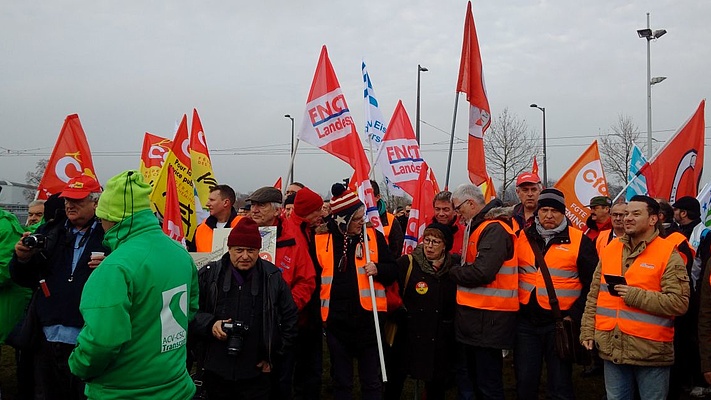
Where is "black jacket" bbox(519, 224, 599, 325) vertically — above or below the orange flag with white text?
below

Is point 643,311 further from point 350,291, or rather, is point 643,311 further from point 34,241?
point 34,241

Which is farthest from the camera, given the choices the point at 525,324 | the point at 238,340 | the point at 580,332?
the point at 525,324

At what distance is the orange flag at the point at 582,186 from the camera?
826cm

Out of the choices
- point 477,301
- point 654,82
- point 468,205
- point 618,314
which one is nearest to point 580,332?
point 618,314

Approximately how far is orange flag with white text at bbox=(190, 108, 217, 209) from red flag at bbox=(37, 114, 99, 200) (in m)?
1.37

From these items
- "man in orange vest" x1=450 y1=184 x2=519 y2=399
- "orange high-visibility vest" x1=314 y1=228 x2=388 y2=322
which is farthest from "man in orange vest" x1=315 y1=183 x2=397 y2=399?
"man in orange vest" x1=450 y1=184 x2=519 y2=399

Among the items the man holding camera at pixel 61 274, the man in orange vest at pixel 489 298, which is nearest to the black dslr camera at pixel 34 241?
the man holding camera at pixel 61 274

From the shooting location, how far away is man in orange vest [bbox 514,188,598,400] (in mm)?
4625

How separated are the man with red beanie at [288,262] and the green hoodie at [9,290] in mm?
1860

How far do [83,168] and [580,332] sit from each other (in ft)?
18.4

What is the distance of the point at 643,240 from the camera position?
4152 mm

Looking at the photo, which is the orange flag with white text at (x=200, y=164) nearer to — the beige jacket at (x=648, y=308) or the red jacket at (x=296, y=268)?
the red jacket at (x=296, y=268)

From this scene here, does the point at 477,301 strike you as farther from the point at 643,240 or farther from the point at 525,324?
the point at 643,240

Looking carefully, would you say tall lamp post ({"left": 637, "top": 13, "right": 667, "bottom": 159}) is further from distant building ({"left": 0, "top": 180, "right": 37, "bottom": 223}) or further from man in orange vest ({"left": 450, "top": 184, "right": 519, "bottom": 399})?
distant building ({"left": 0, "top": 180, "right": 37, "bottom": 223})
